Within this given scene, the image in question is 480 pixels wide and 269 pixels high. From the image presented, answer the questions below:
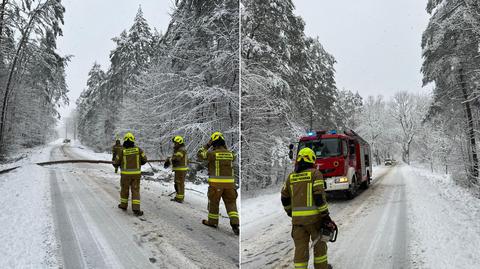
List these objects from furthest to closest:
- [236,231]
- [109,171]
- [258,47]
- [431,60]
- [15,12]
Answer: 1. [109,171]
2. [258,47]
3. [236,231]
4. [431,60]
5. [15,12]

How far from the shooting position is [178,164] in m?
5.34

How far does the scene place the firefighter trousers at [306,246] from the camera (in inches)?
104

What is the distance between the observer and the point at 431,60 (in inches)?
124

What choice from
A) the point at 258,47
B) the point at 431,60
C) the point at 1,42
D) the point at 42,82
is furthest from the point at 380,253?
the point at 1,42

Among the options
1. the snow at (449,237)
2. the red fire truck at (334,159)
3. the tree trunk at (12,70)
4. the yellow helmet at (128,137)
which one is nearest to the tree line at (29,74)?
the tree trunk at (12,70)

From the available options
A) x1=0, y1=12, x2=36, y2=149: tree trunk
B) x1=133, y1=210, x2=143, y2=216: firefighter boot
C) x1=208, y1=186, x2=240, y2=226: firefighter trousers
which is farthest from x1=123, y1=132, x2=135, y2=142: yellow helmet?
x1=0, y1=12, x2=36, y2=149: tree trunk

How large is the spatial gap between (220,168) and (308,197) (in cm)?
137

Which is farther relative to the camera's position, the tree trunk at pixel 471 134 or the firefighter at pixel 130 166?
the firefighter at pixel 130 166

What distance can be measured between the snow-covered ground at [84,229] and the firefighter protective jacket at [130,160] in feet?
0.65

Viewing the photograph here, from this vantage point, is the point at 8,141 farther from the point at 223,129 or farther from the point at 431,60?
the point at 431,60

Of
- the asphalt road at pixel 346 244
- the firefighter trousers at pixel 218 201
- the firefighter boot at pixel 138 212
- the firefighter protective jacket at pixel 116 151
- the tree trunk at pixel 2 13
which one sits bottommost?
the asphalt road at pixel 346 244

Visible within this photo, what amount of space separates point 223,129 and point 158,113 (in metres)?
1.06

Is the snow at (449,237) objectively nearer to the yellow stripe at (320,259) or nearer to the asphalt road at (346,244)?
the asphalt road at (346,244)

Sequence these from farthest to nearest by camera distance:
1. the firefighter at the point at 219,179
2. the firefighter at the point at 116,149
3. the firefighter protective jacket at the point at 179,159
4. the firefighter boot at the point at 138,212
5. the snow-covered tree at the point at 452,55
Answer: the firefighter protective jacket at the point at 179,159 < the firefighter at the point at 116,149 < the firefighter boot at the point at 138,212 < the firefighter at the point at 219,179 < the snow-covered tree at the point at 452,55
